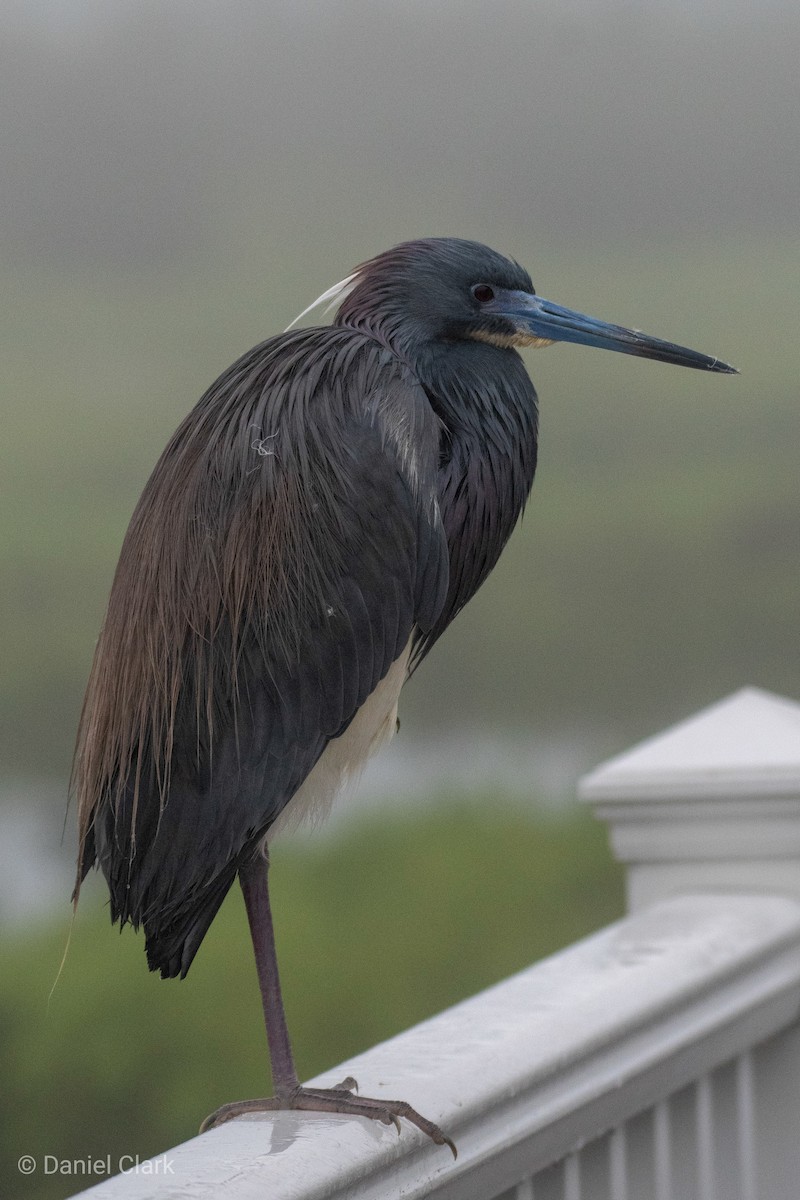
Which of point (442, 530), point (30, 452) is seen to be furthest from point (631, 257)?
point (442, 530)

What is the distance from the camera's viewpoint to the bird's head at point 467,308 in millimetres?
690

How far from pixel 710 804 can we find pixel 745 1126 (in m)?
0.21

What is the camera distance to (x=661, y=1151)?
0.81 metres

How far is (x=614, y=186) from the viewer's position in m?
3.55

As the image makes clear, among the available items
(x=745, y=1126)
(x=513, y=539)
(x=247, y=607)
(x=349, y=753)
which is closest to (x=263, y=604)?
(x=247, y=607)

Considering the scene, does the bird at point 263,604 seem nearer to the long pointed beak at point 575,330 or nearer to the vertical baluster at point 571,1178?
the long pointed beak at point 575,330

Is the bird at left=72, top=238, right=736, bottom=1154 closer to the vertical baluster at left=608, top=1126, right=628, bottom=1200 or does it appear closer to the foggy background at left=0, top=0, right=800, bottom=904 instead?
the vertical baluster at left=608, top=1126, right=628, bottom=1200

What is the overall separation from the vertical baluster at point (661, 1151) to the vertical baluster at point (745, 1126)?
117mm

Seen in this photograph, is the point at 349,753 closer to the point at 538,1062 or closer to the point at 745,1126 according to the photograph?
the point at 538,1062

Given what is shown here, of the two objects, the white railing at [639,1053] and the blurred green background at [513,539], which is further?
the blurred green background at [513,539]

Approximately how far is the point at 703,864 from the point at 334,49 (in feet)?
9.65

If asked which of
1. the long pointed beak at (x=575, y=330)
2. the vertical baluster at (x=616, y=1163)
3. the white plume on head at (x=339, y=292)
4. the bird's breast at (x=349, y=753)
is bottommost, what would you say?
the vertical baluster at (x=616, y=1163)

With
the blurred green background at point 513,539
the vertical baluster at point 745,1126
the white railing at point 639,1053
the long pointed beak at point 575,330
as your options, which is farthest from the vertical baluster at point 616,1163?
the blurred green background at point 513,539

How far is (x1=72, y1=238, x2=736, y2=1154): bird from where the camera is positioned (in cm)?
62
